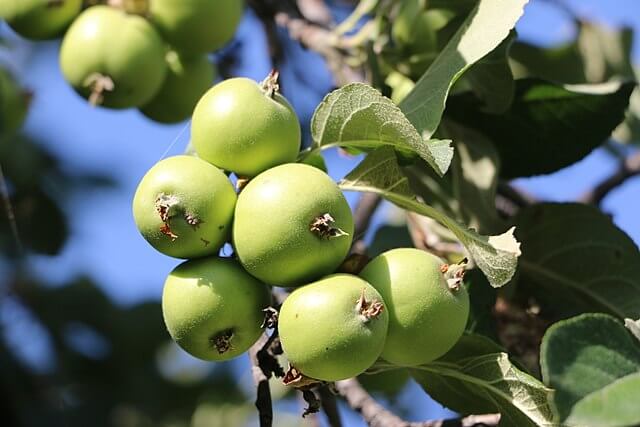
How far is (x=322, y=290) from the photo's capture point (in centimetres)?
114

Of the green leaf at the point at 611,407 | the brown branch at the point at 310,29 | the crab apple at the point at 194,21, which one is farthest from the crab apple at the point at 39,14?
the green leaf at the point at 611,407

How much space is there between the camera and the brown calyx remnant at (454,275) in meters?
1.20

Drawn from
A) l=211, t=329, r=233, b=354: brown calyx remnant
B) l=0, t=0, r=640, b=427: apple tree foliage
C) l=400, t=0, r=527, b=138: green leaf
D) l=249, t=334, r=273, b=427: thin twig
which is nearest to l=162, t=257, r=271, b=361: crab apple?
l=211, t=329, r=233, b=354: brown calyx remnant

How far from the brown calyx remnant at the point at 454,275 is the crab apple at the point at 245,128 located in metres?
0.26

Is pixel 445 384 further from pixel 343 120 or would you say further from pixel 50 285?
pixel 50 285

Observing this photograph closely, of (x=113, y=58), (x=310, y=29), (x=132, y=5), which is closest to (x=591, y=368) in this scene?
(x=113, y=58)

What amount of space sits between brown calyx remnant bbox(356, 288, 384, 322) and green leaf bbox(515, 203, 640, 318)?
70 cm

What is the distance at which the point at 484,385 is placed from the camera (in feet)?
4.28

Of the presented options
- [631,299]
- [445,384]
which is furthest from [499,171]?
[445,384]

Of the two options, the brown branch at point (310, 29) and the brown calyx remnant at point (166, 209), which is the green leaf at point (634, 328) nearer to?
the brown calyx remnant at point (166, 209)

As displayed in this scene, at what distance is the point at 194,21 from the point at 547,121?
684 millimetres

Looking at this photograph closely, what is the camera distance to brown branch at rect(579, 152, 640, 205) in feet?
7.37

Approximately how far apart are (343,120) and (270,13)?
1.16 meters

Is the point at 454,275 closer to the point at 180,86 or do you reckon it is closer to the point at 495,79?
the point at 495,79
